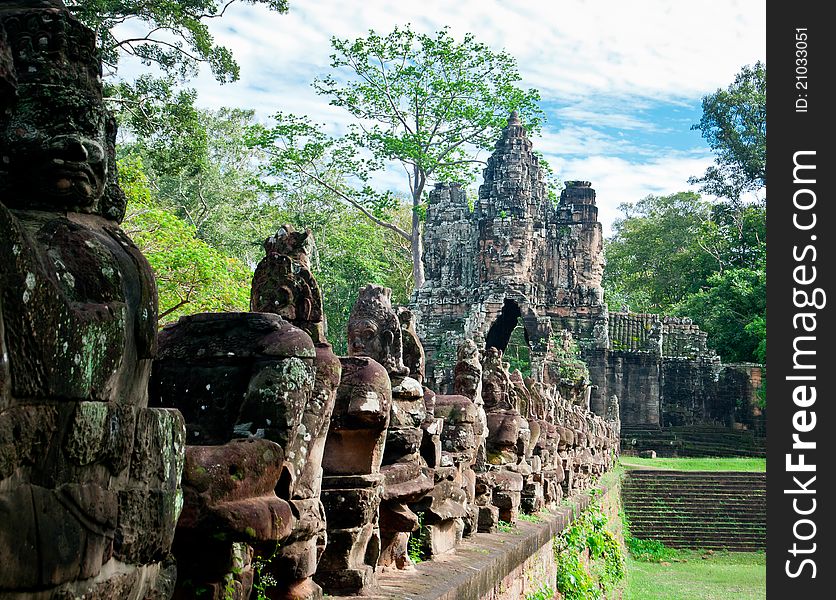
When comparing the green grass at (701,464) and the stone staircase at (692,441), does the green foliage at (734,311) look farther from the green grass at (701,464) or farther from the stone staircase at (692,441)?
the green grass at (701,464)

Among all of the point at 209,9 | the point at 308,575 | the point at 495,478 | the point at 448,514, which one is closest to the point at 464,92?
the point at 209,9

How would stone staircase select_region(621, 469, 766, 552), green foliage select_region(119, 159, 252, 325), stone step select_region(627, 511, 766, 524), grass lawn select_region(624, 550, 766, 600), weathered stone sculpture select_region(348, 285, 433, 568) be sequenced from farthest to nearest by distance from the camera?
1. stone step select_region(627, 511, 766, 524)
2. stone staircase select_region(621, 469, 766, 552)
3. green foliage select_region(119, 159, 252, 325)
4. grass lawn select_region(624, 550, 766, 600)
5. weathered stone sculpture select_region(348, 285, 433, 568)

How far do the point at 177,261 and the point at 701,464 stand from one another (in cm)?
1891

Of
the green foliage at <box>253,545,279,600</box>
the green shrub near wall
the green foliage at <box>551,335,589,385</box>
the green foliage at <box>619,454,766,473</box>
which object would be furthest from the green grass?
the green foliage at <box>253,545,279,600</box>

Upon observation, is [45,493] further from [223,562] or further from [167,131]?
[167,131]

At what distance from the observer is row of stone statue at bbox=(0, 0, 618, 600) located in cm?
211

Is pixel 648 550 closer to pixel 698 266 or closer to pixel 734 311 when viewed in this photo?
pixel 734 311

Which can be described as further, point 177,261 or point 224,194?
point 224,194

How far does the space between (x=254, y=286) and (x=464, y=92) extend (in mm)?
28981

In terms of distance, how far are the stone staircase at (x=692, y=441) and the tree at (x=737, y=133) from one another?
16.6 meters

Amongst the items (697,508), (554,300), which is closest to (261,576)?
(697,508)

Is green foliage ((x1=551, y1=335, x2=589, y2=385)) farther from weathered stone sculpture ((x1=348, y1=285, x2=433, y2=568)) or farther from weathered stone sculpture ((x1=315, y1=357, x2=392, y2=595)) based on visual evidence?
weathered stone sculpture ((x1=315, y1=357, x2=392, y2=595))

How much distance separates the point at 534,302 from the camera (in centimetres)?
3619

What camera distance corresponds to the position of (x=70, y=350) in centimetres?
217
